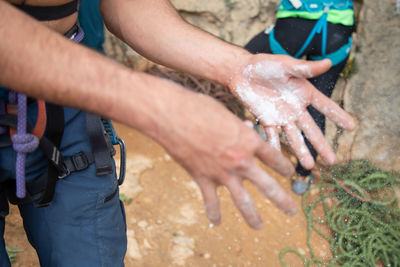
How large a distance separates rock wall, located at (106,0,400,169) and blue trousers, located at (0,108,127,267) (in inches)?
69.6

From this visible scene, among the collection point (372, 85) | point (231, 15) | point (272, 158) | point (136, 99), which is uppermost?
point (136, 99)

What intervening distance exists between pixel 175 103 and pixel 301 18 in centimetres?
195

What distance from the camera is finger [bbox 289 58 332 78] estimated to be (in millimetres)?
1047

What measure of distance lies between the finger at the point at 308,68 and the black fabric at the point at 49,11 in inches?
28.8

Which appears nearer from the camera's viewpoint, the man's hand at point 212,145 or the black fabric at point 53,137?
the man's hand at point 212,145

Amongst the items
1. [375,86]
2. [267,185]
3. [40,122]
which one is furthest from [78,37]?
[375,86]

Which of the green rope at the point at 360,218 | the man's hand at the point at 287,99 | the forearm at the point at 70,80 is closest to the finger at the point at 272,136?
the man's hand at the point at 287,99

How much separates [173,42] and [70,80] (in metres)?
0.52

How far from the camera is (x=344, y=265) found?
1.74 metres

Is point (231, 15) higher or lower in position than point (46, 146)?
lower

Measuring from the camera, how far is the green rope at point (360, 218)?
1.73 metres

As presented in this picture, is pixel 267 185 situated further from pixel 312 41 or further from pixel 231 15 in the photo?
pixel 231 15

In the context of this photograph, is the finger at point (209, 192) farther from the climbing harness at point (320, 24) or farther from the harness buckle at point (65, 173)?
the climbing harness at point (320, 24)

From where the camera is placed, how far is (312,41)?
2.35 m
